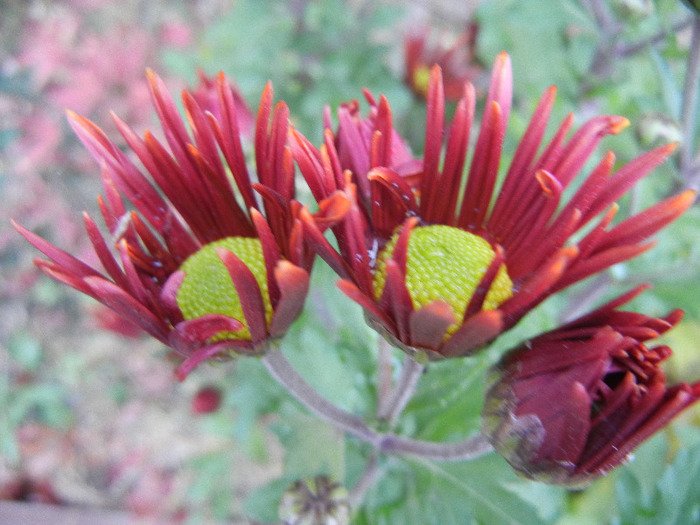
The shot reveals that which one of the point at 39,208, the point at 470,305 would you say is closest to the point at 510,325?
the point at 470,305

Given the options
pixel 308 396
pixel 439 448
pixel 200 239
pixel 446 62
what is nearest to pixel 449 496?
pixel 439 448

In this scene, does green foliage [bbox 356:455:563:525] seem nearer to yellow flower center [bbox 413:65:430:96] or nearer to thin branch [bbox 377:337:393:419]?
thin branch [bbox 377:337:393:419]

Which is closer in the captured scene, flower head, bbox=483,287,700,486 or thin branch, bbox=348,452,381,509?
flower head, bbox=483,287,700,486

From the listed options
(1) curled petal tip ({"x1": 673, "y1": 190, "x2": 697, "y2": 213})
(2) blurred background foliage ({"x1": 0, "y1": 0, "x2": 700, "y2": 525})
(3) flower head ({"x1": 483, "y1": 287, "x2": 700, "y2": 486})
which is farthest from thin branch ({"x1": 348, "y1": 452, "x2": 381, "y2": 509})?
(1) curled petal tip ({"x1": 673, "y1": 190, "x2": 697, "y2": 213})

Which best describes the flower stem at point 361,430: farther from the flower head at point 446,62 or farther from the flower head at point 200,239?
the flower head at point 446,62

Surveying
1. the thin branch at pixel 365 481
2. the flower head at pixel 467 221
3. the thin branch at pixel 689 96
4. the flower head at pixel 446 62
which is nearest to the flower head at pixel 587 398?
the flower head at pixel 467 221

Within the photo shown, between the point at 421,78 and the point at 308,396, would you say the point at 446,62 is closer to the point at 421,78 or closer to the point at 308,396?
the point at 421,78
